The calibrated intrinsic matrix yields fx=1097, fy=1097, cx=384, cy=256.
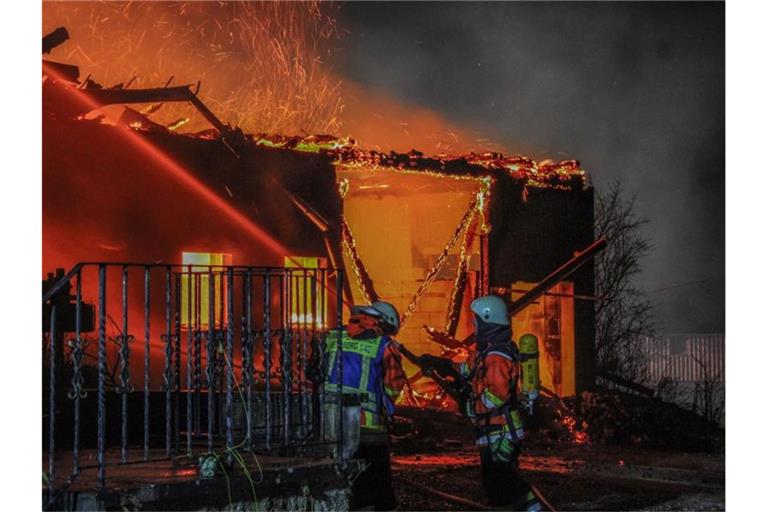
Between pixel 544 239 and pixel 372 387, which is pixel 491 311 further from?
pixel 544 239

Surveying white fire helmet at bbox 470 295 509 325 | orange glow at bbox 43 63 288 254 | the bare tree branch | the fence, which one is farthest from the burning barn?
the bare tree branch

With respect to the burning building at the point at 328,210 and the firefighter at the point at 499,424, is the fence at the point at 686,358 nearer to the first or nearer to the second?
the burning building at the point at 328,210

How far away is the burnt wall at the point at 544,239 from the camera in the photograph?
18891mm

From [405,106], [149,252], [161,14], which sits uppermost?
[161,14]

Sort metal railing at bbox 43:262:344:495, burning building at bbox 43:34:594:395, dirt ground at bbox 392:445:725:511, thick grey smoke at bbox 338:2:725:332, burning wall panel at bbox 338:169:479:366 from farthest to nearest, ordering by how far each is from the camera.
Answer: thick grey smoke at bbox 338:2:725:332 → burning wall panel at bbox 338:169:479:366 → burning building at bbox 43:34:594:395 → dirt ground at bbox 392:445:725:511 → metal railing at bbox 43:262:344:495

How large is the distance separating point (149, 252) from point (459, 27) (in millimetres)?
7667

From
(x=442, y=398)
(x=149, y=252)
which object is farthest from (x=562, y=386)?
(x=149, y=252)

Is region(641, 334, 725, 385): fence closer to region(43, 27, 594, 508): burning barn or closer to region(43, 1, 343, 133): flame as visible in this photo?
region(43, 27, 594, 508): burning barn

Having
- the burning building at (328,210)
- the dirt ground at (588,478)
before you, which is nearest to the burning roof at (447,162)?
the burning building at (328,210)

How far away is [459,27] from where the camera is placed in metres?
19.6

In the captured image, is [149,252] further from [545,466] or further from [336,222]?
[545,466]

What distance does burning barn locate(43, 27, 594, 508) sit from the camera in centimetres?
1404

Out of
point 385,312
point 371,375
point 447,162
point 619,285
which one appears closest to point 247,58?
point 447,162

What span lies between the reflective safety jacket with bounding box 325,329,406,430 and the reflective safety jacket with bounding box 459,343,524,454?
669 millimetres
